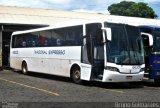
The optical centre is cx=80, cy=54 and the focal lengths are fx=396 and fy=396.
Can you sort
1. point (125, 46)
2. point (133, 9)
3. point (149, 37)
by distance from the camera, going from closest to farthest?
point (125, 46) < point (149, 37) < point (133, 9)

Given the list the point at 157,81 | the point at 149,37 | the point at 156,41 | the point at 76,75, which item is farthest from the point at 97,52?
the point at 157,81

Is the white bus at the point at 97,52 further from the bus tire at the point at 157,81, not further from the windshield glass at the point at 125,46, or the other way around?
the bus tire at the point at 157,81

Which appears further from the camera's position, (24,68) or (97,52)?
(24,68)

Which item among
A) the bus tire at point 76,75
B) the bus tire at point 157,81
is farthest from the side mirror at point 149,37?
the bus tire at point 76,75

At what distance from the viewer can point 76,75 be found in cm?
1878

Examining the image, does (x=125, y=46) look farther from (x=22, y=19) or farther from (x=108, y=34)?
(x=22, y=19)

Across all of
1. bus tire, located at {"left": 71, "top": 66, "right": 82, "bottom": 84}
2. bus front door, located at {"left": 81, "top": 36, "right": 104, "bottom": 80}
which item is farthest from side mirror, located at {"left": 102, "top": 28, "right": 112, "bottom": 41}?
bus tire, located at {"left": 71, "top": 66, "right": 82, "bottom": 84}

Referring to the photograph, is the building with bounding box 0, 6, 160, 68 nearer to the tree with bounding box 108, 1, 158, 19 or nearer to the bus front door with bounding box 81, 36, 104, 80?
the bus front door with bounding box 81, 36, 104, 80

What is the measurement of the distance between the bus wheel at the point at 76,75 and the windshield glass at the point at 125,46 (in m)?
2.18

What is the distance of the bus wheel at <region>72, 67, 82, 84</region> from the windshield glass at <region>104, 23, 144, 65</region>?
218 cm

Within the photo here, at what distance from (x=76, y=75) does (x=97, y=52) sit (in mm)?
1935

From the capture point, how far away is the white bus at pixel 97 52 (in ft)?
55.7

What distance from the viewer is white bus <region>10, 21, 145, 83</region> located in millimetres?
16969

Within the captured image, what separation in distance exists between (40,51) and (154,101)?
1082 centimetres
